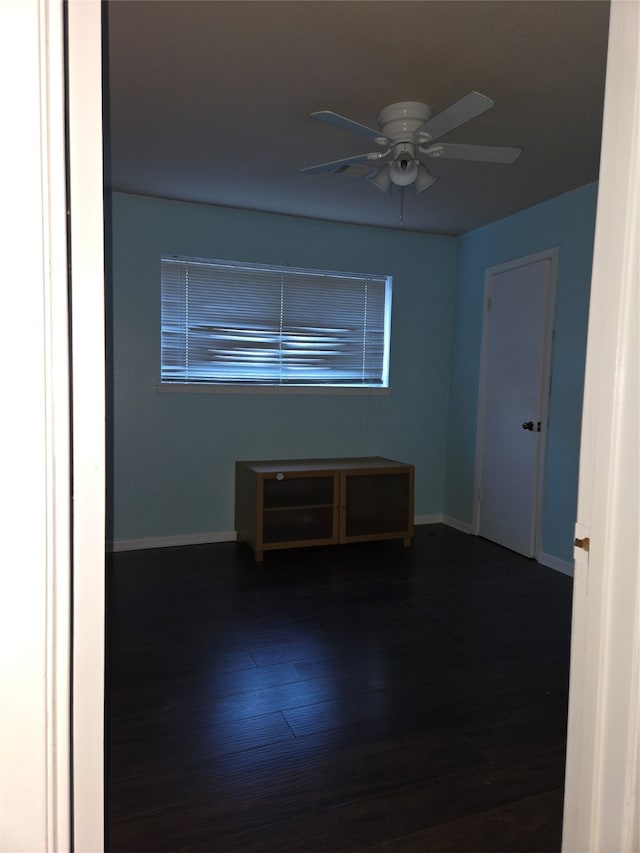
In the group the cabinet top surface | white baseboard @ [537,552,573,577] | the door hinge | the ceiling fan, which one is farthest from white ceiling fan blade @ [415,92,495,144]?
white baseboard @ [537,552,573,577]

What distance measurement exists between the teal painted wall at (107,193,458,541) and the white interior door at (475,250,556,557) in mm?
527

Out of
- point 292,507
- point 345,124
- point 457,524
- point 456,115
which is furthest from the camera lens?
point 457,524

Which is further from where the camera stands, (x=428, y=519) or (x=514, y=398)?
(x=428, y=519)

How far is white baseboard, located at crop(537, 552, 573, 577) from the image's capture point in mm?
3869

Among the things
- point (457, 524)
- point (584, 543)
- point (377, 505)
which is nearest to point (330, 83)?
point (584, 543)

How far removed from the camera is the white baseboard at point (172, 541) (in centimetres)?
425

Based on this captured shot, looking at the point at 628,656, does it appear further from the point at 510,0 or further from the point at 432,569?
the point at 432,569

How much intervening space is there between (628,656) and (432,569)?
3036mm

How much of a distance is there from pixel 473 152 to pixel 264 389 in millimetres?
2474

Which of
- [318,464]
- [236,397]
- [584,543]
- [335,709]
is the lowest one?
[335,709]

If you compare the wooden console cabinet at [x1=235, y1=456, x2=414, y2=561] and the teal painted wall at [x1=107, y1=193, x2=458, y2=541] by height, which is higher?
the teal painted wall at [x1=107, y1=193, x2=458, y2=541]

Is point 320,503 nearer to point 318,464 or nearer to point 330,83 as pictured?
point 318,464

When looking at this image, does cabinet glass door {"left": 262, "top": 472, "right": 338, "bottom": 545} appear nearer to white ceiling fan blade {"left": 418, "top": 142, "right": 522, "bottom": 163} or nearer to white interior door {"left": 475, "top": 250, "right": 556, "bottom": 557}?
white interior door {"left": 475, "top": 250, "right": 556, "bottom": 557}

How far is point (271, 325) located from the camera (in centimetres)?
462
